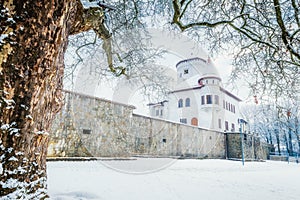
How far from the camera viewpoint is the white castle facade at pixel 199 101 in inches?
859

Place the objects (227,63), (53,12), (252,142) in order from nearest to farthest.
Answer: (53,12)
(227,63)
(252,142)

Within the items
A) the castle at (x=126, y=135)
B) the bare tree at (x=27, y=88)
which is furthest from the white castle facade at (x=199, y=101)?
the bare tree at (x=27, y=88)

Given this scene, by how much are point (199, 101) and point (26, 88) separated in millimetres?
22700

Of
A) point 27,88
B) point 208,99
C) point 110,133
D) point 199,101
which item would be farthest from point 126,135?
point 199,101

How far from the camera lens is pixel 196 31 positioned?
12.4 ft

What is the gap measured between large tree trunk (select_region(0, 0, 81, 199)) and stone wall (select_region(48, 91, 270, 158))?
4804 millimetres

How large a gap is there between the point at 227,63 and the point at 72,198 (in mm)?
3578

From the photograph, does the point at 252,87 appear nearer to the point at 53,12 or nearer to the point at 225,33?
the point at 225,33

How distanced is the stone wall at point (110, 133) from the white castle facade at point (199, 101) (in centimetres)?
1052

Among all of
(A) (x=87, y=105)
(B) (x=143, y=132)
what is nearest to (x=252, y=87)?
(A) (x=87, y=105)

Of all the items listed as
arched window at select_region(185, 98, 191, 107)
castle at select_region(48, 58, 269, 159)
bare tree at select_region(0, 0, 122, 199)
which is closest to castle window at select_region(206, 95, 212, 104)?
arched window at select_region(185, 98, 191, 107)

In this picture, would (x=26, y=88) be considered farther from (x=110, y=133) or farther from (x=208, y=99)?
(x=208, y=99)

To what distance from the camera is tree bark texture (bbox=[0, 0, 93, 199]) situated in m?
0.89

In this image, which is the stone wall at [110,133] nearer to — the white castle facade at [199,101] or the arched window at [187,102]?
the white castle facade at [199,101]
